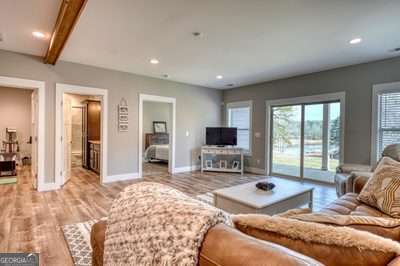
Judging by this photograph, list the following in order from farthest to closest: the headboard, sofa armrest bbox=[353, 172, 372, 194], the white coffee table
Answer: the headboard → sofa armrest bbox=[353, 172, 372, 194] → the white coffee table

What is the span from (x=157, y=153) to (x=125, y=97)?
3.10 metres

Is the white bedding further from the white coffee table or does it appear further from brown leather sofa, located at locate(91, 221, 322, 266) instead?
brown leather sofa, located at locate(91, 221, 322, 266)

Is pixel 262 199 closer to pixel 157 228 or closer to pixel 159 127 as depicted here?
pixel 157 228

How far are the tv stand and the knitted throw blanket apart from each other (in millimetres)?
5460

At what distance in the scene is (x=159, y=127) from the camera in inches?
381

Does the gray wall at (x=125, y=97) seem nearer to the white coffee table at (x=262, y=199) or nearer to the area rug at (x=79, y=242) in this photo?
the area rug at (x=79, y=242)

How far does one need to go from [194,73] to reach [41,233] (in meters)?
4.23

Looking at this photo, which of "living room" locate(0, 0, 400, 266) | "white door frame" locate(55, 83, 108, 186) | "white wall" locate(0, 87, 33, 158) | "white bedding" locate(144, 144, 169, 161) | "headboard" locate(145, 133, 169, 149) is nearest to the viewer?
"living room" locate(0, 0, 400, 266)

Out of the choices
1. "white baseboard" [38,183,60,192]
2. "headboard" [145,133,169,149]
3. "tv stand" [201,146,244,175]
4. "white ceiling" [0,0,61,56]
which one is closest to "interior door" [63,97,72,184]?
"white baseboard" [38,183,60,192]

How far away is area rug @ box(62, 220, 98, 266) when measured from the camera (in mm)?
2104

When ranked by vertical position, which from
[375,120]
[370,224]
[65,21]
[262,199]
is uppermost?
[65,21]

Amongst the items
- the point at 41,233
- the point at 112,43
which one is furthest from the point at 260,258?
the point at 112,43

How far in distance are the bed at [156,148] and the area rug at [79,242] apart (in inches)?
191

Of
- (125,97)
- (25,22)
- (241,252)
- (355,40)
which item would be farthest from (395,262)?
(125,97)
